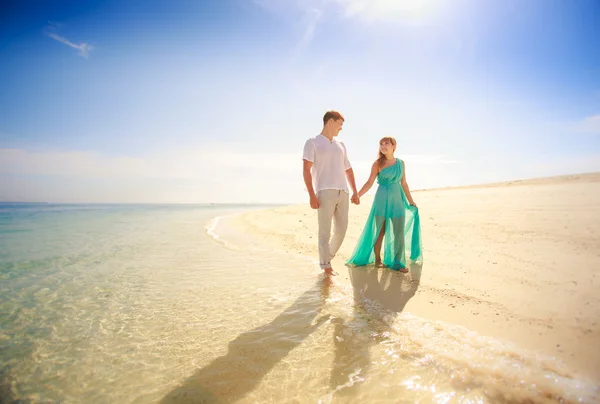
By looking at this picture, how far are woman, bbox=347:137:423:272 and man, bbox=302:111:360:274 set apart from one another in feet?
2.03

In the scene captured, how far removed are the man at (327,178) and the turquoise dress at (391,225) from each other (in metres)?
0.69

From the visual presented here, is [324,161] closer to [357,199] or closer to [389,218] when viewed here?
[357,199]

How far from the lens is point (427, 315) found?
3.03 meters

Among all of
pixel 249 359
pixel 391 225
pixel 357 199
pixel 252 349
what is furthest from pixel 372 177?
pixel 249 359

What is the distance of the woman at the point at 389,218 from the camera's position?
4.66m

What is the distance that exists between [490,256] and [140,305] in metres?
5.94

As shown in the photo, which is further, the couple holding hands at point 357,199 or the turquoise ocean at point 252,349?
the couple holding hands at point 357,199

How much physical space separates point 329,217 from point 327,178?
64 centimetres

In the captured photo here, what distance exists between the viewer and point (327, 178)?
4355 millimetres

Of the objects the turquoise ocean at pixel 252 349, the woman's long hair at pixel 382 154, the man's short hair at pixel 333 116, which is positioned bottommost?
the turquoise ocean at pixel 252 349

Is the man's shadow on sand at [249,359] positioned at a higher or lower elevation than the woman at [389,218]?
lower

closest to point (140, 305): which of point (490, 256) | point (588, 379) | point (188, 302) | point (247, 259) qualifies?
point (188, 302)

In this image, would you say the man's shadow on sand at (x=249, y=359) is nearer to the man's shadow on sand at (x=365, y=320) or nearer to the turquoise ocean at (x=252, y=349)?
the turquoise ocean at (x=252, y=349)

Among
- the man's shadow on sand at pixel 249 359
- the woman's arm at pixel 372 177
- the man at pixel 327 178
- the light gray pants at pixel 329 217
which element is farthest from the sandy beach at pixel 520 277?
the woman's arm at pixel 372 177
